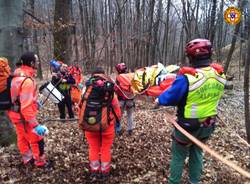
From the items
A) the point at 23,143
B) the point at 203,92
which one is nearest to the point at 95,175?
the point at 23,143

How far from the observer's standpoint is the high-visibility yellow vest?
12.7 feet

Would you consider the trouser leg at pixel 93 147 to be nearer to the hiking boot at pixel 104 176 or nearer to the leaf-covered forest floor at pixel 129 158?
the hiking boot at pixel 104 176

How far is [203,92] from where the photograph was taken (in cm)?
394

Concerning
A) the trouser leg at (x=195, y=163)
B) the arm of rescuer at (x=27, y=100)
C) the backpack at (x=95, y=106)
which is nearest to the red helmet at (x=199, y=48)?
the trouser leg at (x=195, y=163)

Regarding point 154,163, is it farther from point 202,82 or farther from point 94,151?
point 202,82

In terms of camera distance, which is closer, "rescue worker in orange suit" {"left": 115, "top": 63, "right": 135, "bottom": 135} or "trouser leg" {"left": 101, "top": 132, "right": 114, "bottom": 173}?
"trouser leg" {"left": 101, "top": 132, "right": 114, "bottom": 173}

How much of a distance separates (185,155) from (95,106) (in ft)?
5.35

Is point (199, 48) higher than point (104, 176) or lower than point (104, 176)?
higher

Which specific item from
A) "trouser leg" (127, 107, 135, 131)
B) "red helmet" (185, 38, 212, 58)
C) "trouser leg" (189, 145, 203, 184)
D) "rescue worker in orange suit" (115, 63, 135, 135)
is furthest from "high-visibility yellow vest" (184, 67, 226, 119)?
"trouser leg" (127, 107, 135, 131)

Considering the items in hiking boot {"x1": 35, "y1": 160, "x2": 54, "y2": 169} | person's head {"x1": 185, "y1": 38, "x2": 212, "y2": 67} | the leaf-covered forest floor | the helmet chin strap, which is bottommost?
the leaf-covered forest floor

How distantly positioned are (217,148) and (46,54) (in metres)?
19.9

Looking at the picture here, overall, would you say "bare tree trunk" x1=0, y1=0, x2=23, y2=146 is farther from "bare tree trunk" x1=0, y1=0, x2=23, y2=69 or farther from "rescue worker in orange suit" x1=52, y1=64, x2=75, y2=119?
"rescue worker in orange suit" x1=52, y1=64, x2=75, y2=119

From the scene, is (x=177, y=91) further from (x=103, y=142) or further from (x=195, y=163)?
(x=103, y=142)

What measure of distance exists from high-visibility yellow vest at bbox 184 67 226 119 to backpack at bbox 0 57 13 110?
2.89 metres
